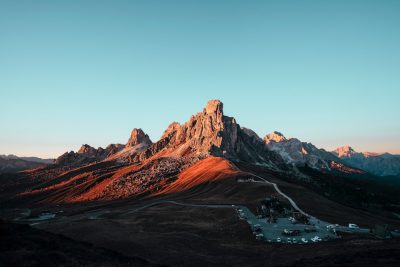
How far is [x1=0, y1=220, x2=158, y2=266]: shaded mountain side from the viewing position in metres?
46.7

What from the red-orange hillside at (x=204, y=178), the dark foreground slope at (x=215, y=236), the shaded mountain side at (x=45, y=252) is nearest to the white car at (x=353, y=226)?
the dark foreground slope at (x=215, y=236)

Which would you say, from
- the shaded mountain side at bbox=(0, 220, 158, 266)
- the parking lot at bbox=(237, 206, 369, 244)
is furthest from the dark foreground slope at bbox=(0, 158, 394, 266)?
the shaded mountain side at bbox=(0, 220, 158, 266)

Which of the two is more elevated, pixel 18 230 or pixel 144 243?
pixel 18 230

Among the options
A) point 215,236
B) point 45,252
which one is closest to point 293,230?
point 215,236

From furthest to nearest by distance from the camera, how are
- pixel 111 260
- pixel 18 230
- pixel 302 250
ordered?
pixel 302 250, pixel 18 230, pixel 111 260

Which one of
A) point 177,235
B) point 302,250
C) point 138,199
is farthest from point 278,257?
point 138,199

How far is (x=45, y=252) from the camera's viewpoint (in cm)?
5056

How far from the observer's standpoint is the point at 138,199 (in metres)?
179

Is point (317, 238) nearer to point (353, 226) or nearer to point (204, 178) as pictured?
point (353, 226)

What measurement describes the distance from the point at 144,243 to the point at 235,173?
101 metres

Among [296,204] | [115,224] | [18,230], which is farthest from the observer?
[296,204]

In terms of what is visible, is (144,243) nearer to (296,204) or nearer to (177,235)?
(177,235)

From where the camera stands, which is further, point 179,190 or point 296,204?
point 179,190

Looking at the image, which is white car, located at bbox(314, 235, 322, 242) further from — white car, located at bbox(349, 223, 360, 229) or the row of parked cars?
white car, located at bbox(349, 223, 360, 229)
